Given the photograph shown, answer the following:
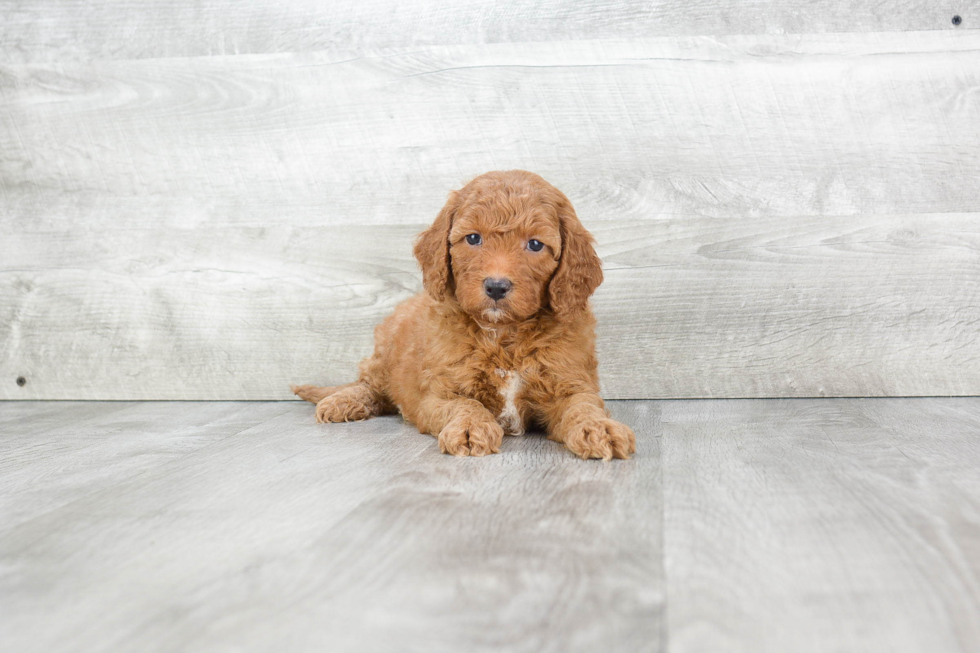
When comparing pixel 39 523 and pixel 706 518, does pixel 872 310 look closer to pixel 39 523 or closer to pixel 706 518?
pixel 706 518

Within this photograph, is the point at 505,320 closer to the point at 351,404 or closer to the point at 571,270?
the point at 571,270

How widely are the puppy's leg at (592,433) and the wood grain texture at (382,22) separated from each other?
67.9 inches

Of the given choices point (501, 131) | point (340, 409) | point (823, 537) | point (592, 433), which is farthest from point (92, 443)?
point (823, 537)

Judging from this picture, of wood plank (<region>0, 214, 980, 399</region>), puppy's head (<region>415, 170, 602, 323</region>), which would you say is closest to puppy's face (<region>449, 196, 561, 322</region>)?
puppy's head (<region>415, 170, 602, 323</region>)

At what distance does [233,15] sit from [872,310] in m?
2.97

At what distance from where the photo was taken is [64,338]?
12.1ft

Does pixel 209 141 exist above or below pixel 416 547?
above

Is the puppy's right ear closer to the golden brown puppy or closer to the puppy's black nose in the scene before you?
the golden brown puppy

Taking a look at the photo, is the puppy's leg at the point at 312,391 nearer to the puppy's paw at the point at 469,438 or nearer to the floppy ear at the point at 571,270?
the puppy's paw at the point at 469,438

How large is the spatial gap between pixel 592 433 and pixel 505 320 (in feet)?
1.46

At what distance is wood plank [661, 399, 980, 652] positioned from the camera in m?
1.19

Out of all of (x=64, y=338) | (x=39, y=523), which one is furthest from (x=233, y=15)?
(x=39, y=523)

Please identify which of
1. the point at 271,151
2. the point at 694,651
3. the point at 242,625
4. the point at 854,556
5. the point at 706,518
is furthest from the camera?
the point at 271,151

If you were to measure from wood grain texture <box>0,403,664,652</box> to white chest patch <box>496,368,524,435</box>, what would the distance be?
9 centimetres
